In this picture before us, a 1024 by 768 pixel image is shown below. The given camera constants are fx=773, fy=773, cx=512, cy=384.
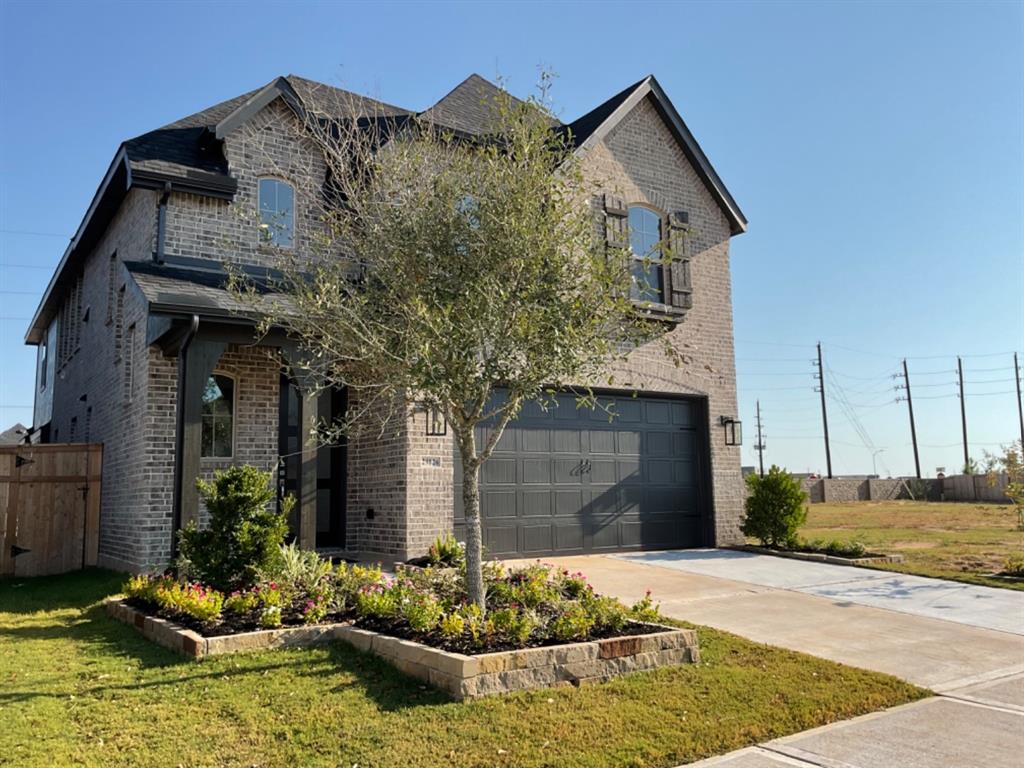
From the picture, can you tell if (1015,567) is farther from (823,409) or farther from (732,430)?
(823,409)

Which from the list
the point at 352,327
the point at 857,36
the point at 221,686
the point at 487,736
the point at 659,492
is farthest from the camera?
the point at 659,492

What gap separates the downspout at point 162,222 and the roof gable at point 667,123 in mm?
6874

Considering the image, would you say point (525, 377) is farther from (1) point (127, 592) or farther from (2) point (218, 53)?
(2) point (218, 53)

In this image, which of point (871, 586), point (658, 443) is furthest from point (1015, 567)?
point (658, 443)

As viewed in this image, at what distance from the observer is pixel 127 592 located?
803 centimetres

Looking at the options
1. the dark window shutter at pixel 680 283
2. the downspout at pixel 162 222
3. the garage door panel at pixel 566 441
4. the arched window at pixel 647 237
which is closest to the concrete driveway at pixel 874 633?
the garage door panel at pixel 566 441

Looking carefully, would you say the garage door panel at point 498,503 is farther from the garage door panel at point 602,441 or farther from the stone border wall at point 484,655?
the stone border wall at point 484,655

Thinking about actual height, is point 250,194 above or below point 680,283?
above

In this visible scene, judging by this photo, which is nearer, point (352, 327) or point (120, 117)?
point (352, 327)

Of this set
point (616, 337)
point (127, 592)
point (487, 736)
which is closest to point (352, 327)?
point (616, 337)

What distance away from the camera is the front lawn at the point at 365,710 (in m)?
A: 4.16

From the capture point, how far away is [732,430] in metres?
14.5

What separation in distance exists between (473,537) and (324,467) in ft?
21.6

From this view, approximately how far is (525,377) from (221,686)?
310 cm
